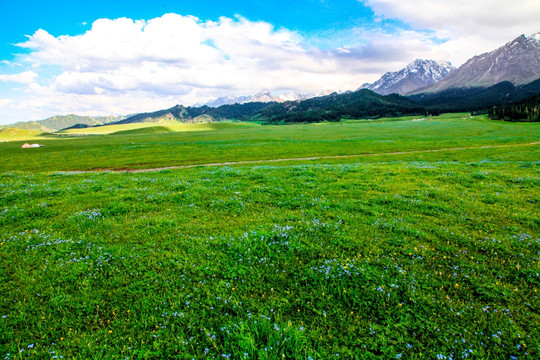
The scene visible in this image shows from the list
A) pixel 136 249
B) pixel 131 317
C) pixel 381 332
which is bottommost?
pixel 381 332

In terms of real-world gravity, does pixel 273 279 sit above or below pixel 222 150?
below

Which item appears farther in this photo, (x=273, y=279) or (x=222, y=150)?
(x=222, y=150)

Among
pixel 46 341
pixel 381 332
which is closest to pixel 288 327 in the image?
pixel 381 332

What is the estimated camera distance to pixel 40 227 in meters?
10.8

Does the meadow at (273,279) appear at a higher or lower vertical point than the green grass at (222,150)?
lower

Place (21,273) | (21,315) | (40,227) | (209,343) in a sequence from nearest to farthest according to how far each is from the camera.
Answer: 1. (209,343)
2. (21,315)
3. (21,273)
4. (40,227)

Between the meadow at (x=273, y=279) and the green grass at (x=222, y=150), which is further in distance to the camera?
the green grass at (x=222, y=150)

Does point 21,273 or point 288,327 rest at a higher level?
point 21,273

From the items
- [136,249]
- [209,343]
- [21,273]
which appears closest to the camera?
[209,343]

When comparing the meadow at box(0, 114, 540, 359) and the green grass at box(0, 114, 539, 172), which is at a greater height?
the green grass at box(0, 114, 539, 172)

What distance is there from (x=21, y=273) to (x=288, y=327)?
8.02m

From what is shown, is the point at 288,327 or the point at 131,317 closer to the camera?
the point at 288,327

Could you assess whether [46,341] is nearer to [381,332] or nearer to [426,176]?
[381,332]

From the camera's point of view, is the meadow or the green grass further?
the green grass
